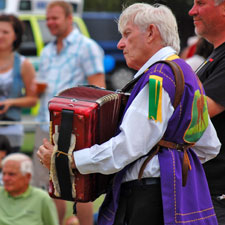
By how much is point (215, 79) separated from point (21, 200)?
2.44 meters

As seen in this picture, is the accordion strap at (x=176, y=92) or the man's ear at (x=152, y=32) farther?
the man's ear at (x=152, y=32)

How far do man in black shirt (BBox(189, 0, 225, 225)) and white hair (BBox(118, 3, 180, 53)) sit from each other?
42 cm

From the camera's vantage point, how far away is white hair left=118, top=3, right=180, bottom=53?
3319 millimetres

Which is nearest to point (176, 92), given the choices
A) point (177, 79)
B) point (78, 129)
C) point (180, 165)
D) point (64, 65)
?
point (177, 79)

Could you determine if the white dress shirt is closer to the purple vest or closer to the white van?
the purple vest

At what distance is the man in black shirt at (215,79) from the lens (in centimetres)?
364

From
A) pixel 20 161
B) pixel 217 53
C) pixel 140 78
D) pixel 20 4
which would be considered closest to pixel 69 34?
pixel 20 161

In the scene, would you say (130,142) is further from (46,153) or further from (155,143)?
(46,153)

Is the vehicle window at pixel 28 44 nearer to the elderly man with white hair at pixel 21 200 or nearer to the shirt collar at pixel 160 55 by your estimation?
the elderly man with white hair at pixel 21 200

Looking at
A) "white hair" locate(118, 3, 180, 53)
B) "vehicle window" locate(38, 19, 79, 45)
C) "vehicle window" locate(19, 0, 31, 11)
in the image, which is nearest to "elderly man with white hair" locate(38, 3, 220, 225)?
"white hair" locate(118, 3, 180, 53)

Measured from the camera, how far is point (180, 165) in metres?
3.22

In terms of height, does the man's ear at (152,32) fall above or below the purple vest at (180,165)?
above

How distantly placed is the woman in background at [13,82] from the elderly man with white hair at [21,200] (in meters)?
0.85

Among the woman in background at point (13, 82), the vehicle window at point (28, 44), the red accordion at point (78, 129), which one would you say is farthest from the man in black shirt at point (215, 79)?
the vehicle window at point (28, 44)
